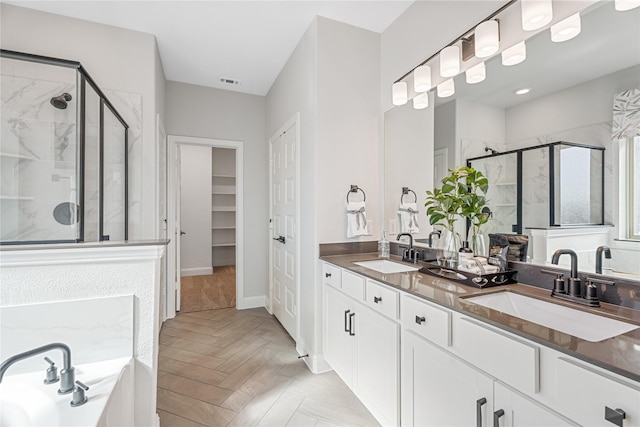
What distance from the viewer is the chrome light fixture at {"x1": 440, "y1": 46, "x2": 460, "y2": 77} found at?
1.84 metres

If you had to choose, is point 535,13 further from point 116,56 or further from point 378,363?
point 116,56

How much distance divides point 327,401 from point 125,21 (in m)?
3.29

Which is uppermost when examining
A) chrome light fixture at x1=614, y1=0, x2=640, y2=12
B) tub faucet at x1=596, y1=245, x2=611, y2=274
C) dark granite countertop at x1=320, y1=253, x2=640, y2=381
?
chrome light fixture at x1=614, y1=0, x2=640, y2=12

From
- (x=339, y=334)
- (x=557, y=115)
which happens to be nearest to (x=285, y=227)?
(x=339, y=334)

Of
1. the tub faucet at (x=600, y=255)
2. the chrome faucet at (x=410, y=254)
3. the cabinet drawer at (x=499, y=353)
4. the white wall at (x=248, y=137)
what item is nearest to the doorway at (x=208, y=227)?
the white wall at (x=248, y=137)

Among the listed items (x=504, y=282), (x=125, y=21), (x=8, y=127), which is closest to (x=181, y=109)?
(x=125, y=21)

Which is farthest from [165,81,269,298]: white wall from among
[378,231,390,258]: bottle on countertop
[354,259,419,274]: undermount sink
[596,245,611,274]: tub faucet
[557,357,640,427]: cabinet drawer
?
[557,357,640,427]: cabinet drawer

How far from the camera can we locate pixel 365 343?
5.82 ft

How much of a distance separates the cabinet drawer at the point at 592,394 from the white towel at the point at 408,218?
1450 mm

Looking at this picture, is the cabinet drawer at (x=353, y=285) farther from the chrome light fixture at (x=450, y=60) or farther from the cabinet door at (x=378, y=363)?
the chrome light fixture at (x=450, y=60)

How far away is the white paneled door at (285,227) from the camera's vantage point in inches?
110

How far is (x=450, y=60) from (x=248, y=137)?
2.64 m

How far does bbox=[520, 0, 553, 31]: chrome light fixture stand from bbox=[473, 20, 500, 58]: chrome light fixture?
0.16 meters

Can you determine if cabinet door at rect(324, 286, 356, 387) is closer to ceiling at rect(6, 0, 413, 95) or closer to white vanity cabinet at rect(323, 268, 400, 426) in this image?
white vanity cabinet at rect(323, 268, 400, 426)
